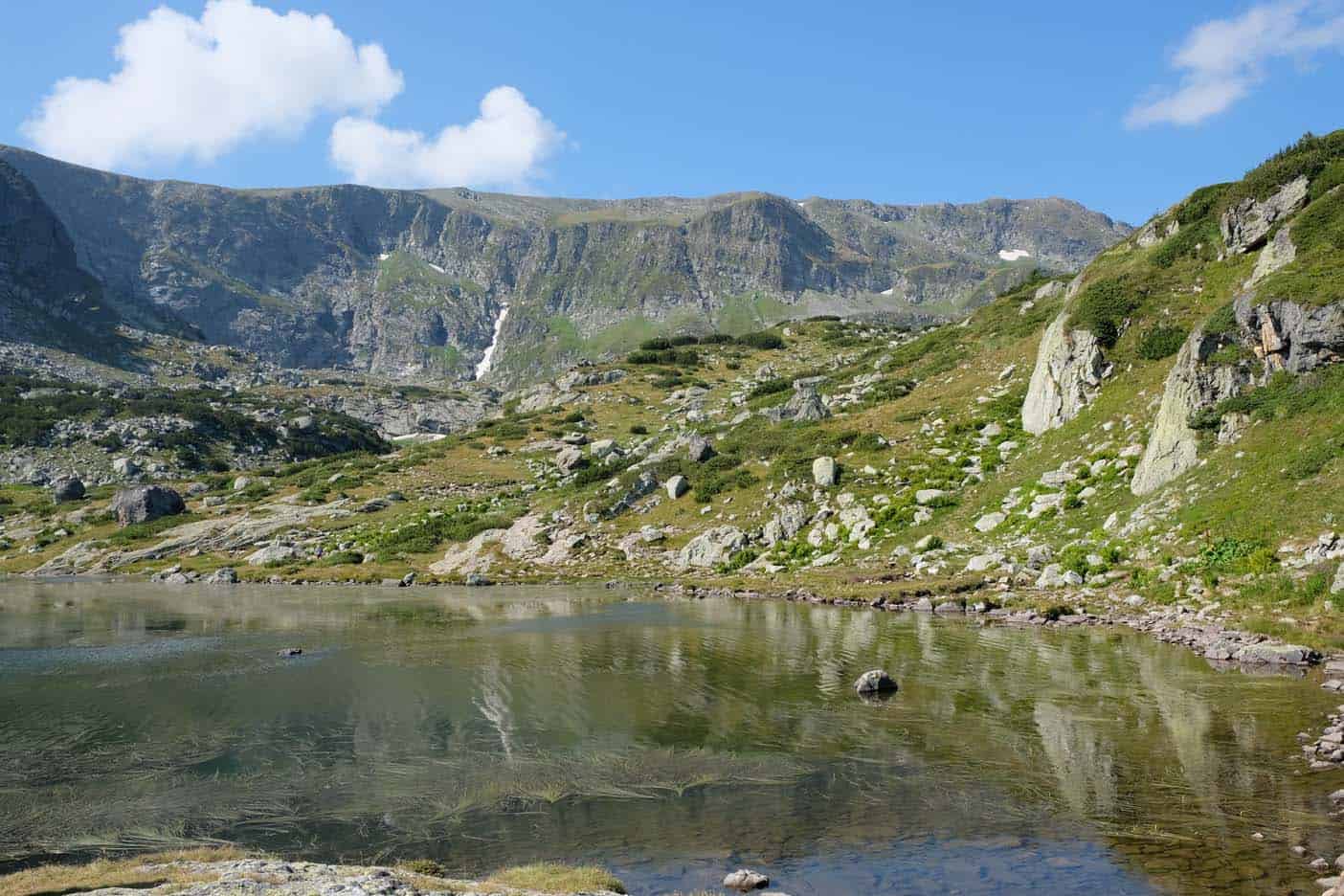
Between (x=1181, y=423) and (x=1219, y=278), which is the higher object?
(x=1219, y=278)

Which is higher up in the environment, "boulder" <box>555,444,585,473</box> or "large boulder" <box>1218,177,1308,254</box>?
"large boulder" <box>1218,177,1308,254</box>

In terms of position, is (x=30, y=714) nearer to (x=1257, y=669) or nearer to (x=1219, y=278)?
(x=1257, y=669)

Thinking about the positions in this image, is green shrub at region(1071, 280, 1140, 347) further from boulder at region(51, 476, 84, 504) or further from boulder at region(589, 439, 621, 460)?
boulder at region(51, 476, 84, 504)

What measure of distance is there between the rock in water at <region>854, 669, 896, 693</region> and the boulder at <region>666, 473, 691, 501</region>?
43.5 m

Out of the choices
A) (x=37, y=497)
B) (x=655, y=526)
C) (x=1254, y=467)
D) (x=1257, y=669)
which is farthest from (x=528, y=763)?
(x=37, y=497)

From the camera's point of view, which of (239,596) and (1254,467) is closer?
(1254,467)

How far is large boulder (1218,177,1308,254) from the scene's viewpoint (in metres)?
45.4

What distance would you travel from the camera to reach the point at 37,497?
116 m

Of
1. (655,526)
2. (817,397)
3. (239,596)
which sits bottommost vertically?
(239,596)

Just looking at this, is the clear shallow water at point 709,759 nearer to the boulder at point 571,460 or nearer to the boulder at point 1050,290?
the boulder at point 571,460

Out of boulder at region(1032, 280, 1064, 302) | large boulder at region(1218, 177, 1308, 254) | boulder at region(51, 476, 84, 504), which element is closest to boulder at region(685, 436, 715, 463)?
boulder at region(1032, 280, 1064, 302)

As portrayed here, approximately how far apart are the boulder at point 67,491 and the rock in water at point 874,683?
417 ft

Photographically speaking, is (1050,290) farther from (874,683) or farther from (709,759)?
(709,759)

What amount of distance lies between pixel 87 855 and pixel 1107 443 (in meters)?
47.6
